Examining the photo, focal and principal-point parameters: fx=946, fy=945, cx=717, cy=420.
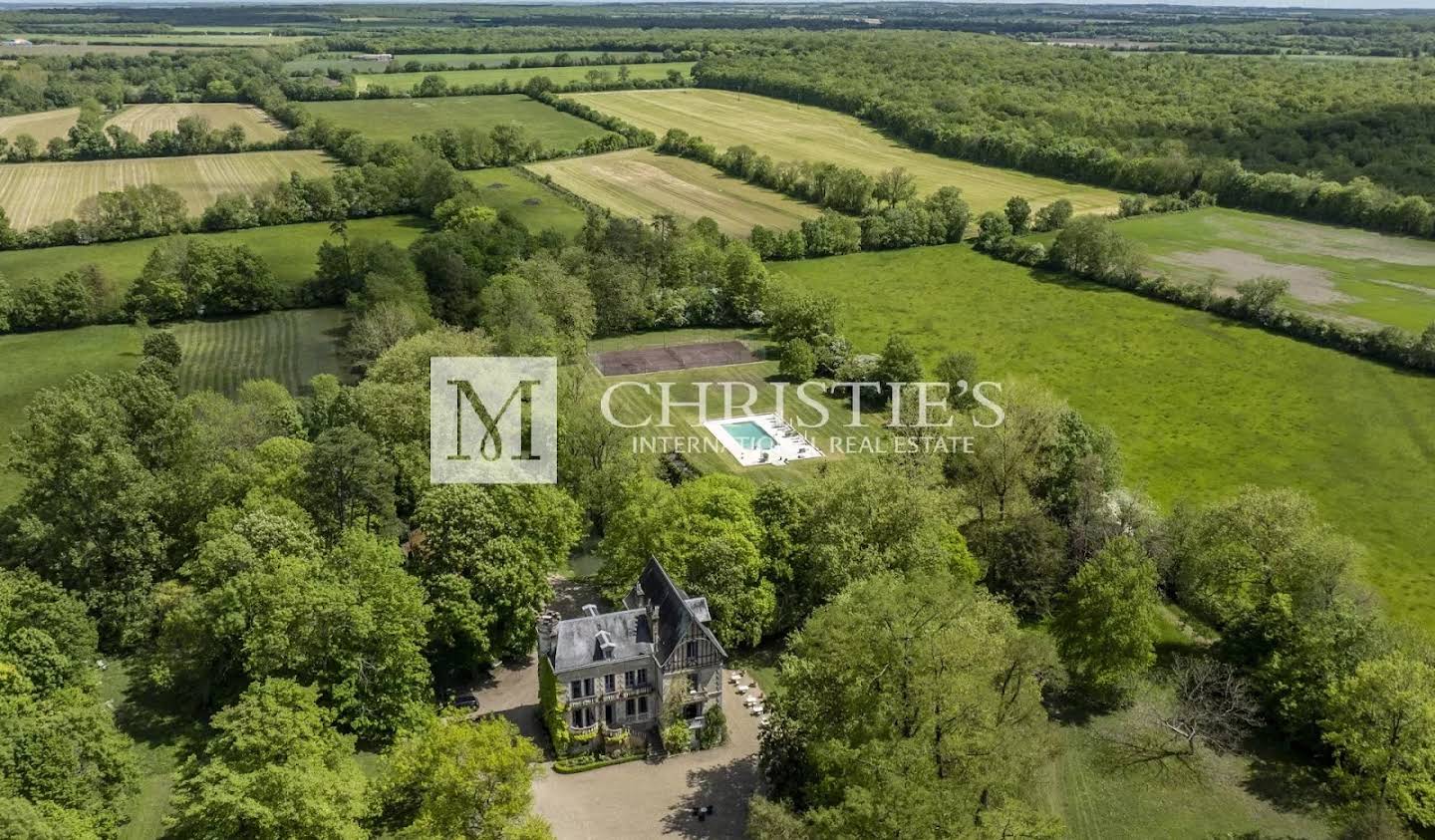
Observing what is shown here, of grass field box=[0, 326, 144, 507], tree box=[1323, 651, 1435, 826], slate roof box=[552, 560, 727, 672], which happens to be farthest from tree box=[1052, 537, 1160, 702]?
grass field box=[0, 326, 144, 507]

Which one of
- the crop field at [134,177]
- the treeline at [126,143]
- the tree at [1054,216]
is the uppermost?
the treeline at [126,143]

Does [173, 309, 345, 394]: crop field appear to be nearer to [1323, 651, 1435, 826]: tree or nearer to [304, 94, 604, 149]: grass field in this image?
[1323, 651, 1435, 826]: tree

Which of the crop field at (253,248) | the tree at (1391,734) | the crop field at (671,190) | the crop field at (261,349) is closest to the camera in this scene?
the tree at (1391,734)

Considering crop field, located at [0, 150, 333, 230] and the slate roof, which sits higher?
crop field, located at [0, 150, 333, 230]

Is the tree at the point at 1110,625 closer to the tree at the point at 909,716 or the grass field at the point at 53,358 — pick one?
the tree at the point at 909,716

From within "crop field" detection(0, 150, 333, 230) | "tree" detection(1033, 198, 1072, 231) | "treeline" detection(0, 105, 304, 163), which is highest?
"treeline" detection(0, 105, 304, 163)

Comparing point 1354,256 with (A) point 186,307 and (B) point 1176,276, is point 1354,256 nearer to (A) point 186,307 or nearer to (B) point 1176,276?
(B) point 1176,276

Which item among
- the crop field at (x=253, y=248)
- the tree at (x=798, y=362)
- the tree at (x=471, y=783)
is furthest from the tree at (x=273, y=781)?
the crop field at (x=253, y=248)

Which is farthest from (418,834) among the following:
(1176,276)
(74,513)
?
(1176,276)
